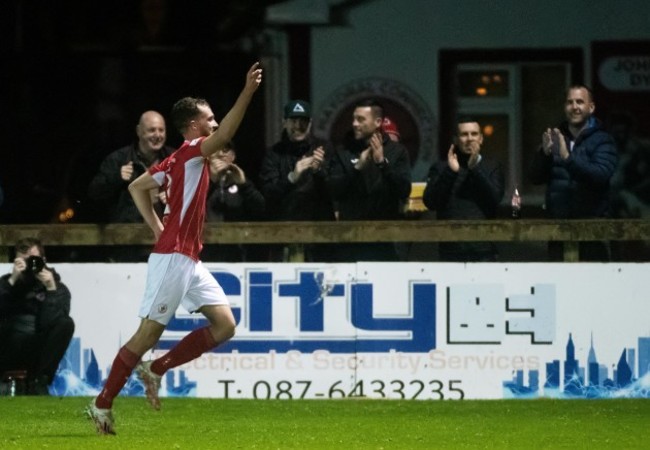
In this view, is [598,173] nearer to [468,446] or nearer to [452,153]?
[452,153]

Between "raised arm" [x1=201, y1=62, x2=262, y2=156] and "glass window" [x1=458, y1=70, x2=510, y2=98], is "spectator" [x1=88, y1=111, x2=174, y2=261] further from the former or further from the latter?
"glass window" [x1=458, y1=70, x2=510, y2=98]

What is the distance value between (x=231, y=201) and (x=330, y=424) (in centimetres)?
290

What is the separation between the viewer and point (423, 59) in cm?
1750

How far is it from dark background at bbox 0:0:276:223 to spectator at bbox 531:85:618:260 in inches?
161

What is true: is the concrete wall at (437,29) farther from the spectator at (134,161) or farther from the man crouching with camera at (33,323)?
the man crouching with camera at (33,323)

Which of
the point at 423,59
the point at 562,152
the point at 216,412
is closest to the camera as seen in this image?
the point at 216,412

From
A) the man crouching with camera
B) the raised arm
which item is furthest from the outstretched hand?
the man crouching with camera

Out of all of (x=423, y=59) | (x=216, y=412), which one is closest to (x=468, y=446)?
(x=216, y=412)

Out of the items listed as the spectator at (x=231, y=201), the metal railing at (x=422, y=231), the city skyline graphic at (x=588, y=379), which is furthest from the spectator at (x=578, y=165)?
the spectator at (x=231, y=201)

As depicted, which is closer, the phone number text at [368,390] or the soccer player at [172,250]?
the soccer player at [172,250]

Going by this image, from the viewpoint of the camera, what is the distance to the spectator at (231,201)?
554 inches

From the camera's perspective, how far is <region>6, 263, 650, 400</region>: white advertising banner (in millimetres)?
14070

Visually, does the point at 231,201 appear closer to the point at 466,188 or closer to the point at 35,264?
the point at 35,264

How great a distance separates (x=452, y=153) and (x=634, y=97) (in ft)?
13.0
